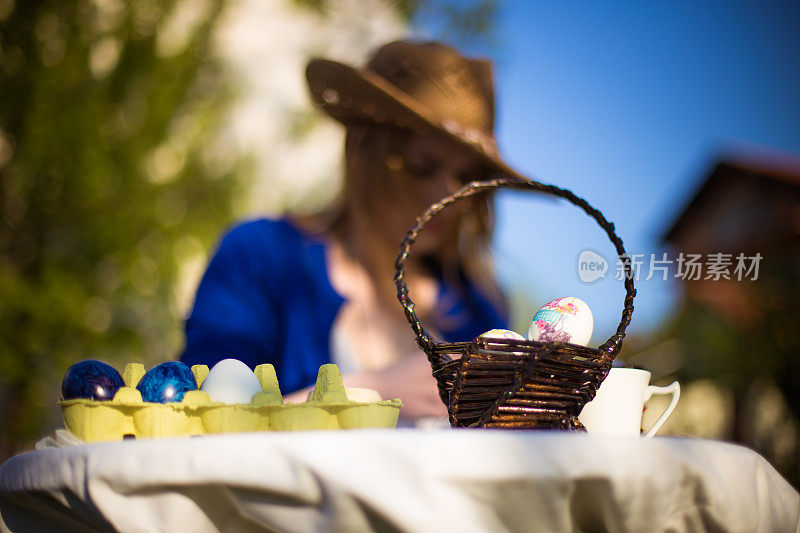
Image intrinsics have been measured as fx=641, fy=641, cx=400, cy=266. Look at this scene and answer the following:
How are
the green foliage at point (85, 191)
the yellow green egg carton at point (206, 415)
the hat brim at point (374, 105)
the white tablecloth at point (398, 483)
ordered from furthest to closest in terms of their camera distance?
the green foliage at point (85, 191) → the hat brim at point (374, 105) → the yellow green egg carton at point (206, 415) → the white tablecloth at point (398, 483)

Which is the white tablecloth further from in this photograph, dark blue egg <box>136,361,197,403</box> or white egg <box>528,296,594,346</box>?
white egg <box>528,296,594,346</box>

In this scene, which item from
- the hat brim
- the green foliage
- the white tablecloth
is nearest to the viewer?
the white tablecloth

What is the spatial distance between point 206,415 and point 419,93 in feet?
4.40

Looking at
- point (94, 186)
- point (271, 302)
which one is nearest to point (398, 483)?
point (271, 302)

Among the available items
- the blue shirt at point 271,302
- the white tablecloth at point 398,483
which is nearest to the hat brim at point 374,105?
the blue shirt at point 271,302

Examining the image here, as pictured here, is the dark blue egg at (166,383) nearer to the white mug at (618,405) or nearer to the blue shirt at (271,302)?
the white mug at (618,405)

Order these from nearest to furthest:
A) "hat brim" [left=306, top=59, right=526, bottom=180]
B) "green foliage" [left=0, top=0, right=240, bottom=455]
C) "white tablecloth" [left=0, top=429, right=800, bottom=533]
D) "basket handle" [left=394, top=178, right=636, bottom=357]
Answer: "white tablecloth" [left=0, top=429, right=800, bottom=533]
"basket handle" [left=394, top=178, right=636, bottom=357]
"hat brim" [left=306, top=59, right=526, bottom=180]
"green foliage" [left=0, top=0, right=240, bottom=455]

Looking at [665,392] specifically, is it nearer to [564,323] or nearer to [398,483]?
[564,323]

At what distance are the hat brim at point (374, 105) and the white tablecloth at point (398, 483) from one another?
125 cm

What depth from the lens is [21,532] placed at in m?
0.77

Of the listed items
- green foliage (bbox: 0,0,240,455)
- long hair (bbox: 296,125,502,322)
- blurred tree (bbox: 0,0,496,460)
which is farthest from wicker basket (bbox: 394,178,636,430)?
green foliage (bbox: 0,0,240,455)

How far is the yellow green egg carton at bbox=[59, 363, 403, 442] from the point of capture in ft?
2.43

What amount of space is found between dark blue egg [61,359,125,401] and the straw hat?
45.8 inches

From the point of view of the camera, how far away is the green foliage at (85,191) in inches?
160
